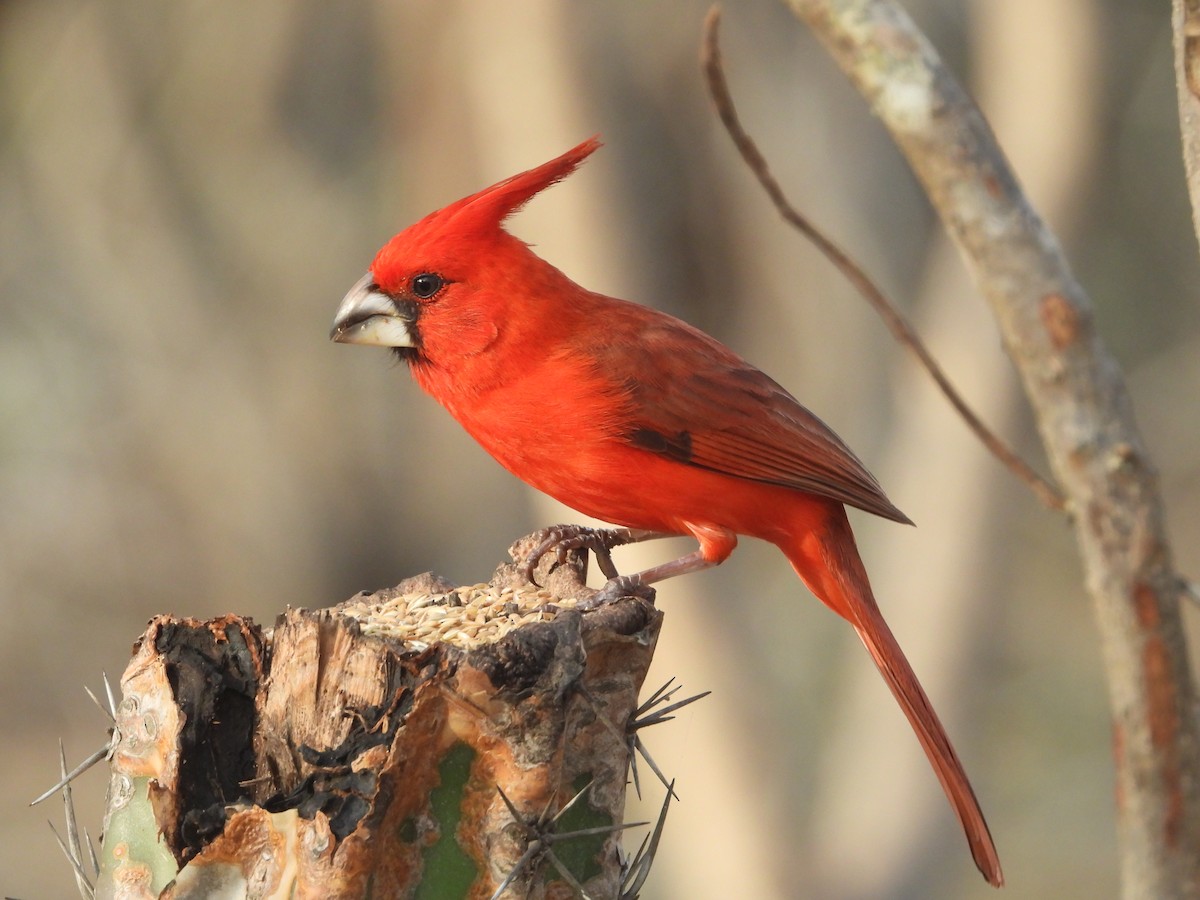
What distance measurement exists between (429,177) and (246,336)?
169 cm

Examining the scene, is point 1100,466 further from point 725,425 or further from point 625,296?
point 625,296

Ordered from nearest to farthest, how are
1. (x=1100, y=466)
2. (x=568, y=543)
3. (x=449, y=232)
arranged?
(x=1100, y=466), (x=568, y=543), (x=449, y=232)

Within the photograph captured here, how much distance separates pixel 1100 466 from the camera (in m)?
1.00

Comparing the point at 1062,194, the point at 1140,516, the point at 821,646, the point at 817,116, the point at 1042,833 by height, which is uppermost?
the point at 817,116

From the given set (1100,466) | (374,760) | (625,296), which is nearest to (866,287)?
(1100,466)

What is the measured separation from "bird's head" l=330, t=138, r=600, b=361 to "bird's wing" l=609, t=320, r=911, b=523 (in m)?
0.26

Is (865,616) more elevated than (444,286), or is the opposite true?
(444,286)

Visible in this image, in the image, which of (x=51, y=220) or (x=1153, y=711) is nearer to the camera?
(x=1153, y=711)

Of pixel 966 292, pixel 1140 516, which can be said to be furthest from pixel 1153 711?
pixel 966 292

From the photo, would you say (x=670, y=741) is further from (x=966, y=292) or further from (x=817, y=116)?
(x=817, y=116)

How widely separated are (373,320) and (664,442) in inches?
25.9

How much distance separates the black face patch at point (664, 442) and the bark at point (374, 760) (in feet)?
2.93

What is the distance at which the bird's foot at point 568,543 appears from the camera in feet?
8.67

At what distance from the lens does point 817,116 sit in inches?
250
